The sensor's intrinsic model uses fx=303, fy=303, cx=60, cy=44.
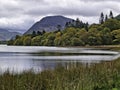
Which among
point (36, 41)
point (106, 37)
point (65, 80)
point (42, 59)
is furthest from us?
point (36, 41)

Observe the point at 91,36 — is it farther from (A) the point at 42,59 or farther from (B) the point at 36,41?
(A) the point at 42,59

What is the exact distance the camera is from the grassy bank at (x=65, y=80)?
14.0 meters

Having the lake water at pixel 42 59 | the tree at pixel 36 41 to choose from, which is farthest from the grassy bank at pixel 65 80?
the tree at pixel 36 41

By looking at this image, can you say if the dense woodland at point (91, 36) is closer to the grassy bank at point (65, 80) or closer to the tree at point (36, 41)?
the tree at point (36, 41)

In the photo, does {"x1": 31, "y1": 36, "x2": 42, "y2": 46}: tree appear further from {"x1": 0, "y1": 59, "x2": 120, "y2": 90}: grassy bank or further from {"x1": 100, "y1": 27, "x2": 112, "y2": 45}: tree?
{"x1": 0, "y1": 59, "x2": 120, "y2": 90}: grassy bank

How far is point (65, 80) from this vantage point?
1592cm

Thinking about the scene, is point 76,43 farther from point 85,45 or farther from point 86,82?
point 86,82

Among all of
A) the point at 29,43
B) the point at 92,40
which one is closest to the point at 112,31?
the point at 92,40

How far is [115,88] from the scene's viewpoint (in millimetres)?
15039

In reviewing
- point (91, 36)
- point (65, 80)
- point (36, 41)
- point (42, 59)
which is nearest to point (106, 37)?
point (91, 36)

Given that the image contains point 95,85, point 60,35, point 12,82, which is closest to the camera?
point 12,82

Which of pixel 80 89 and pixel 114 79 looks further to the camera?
pixel 114 79

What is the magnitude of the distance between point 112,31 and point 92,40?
1344cm

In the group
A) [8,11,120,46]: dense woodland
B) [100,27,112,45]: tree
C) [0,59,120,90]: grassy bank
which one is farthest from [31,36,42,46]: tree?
[0,59,120,90]: grassy bank
